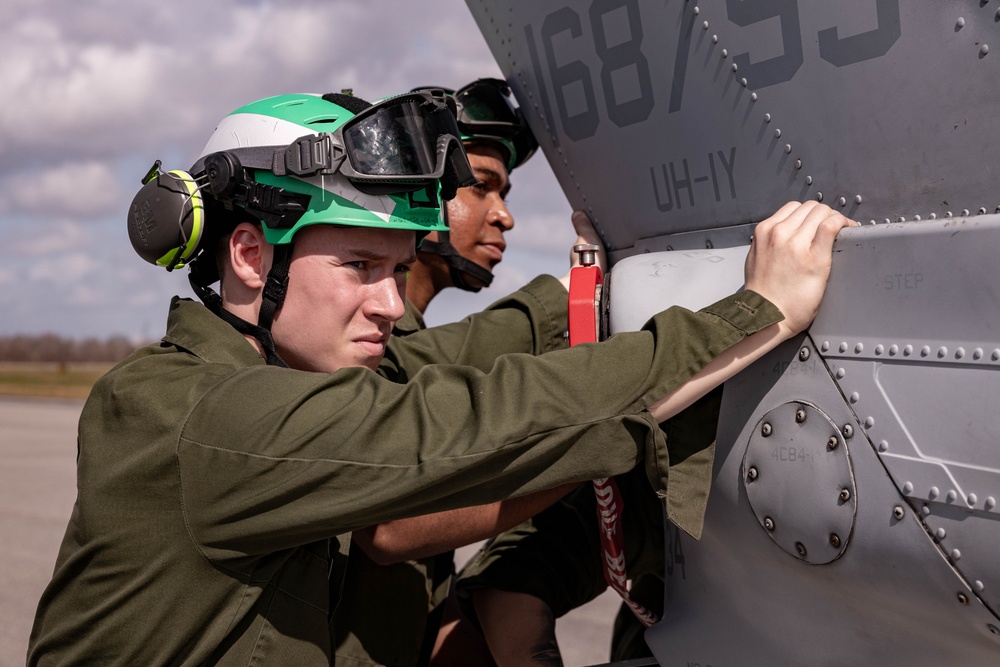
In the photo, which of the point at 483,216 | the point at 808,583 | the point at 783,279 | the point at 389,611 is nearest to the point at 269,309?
the point at 389,611

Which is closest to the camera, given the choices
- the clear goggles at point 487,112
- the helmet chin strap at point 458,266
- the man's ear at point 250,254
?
the man's ear at point 250,254

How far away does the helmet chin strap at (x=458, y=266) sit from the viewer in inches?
137

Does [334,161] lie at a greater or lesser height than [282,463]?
greater

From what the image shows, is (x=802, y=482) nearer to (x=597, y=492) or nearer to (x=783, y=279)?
(x=783, y=279)

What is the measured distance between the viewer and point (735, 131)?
1823 millimetres

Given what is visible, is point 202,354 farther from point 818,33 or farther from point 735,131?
point 818,33

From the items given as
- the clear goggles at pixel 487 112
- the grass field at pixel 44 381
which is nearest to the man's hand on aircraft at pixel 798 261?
the clear goggles at pixel 487 112

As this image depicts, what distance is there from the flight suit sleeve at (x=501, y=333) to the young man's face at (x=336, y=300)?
0.65 m

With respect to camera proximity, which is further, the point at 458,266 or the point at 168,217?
the point at 458,266

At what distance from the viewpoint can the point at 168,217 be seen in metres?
1.99

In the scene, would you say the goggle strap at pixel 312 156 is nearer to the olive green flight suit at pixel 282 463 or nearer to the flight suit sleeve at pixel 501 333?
the olive green flight suit at pixel 282 463

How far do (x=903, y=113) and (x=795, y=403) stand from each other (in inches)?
21.2

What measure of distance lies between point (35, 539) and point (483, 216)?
6320 mm

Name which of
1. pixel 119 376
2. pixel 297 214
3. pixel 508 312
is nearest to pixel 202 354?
pixel 119 376
